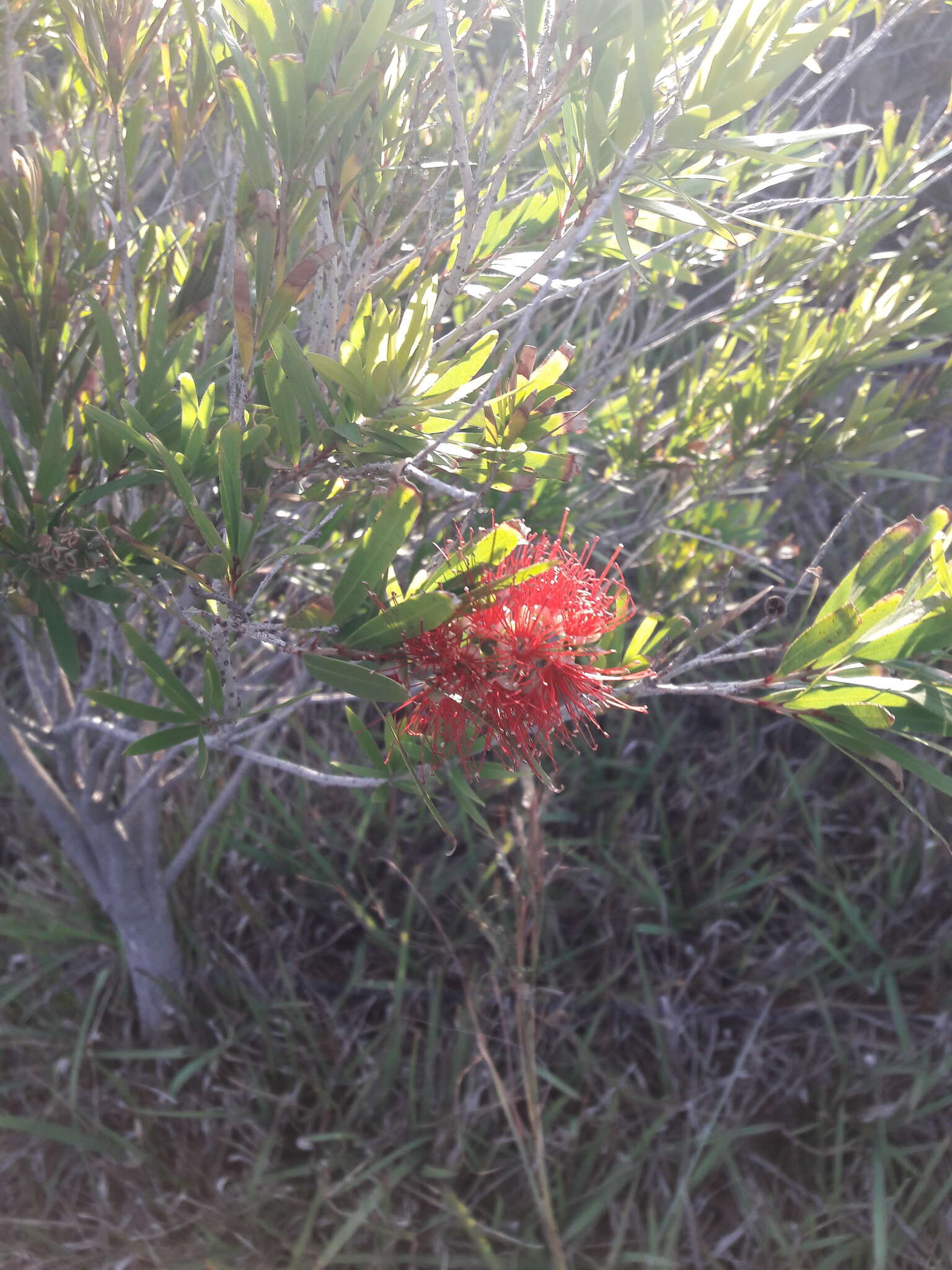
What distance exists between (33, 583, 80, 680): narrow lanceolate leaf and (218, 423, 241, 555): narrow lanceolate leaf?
0.28 m

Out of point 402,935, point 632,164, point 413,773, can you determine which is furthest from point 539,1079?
point 632,164

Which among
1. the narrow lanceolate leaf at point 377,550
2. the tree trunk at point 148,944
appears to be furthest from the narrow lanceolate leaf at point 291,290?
the tree trunk at point 148,944

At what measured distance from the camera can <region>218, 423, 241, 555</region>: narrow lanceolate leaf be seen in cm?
52

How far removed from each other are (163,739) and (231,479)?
0.71ft

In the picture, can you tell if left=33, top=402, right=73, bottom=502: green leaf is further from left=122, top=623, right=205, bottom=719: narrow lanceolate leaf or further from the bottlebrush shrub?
left=122, top=623, right=205, bottom=719: narrow lanceolate leaf

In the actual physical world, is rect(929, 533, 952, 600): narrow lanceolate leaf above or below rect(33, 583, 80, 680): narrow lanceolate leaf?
above

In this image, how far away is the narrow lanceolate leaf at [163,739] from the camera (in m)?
0.62

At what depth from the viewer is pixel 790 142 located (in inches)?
19.1

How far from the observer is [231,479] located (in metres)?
0.53

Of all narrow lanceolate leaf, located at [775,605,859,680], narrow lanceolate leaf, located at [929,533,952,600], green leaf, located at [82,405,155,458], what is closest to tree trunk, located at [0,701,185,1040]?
green leaf, located at [82,405,155,458]

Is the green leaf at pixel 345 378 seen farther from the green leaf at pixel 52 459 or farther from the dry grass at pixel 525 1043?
the dry grass at pixel 525 1043

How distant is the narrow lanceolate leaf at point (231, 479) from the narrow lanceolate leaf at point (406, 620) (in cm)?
10

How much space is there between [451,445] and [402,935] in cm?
116

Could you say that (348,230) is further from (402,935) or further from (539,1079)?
(539,1079)
